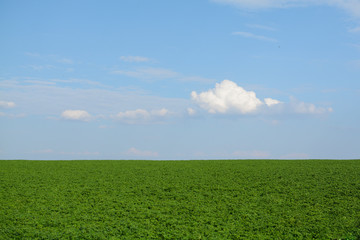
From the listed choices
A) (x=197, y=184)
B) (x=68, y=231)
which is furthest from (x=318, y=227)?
(x=68, y=231)

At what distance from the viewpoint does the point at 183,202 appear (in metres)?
11.0

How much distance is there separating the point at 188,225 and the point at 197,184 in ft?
11.8

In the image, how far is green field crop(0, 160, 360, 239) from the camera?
9.23m

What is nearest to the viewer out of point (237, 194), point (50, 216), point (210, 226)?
point (210, 226)

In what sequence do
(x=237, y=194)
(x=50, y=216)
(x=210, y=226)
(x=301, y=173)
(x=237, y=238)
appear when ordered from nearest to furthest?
1. (x=237, y=238)
2. (x=210, y=226)
3. (x=50, y=216)
4. (x=237, y=194)
5. (x=301, y=173)

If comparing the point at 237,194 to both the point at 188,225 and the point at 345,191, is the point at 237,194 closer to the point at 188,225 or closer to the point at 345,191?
the point at 188,225

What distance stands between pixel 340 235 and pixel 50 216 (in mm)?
7959

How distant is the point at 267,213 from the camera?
10312mm

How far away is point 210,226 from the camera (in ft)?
30.7

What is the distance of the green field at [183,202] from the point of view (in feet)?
30.3

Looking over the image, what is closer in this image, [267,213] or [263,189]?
[267,213]

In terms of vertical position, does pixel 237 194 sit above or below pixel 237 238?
above

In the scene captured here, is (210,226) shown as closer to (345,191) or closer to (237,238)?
(237,238)

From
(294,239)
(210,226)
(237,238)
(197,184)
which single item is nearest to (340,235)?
(294,239)
